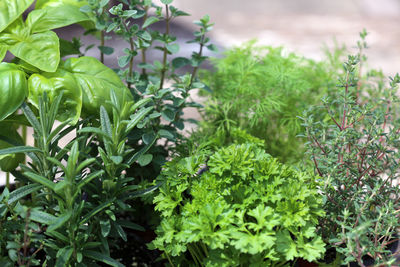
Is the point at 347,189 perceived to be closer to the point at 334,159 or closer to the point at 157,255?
the point at 334,159

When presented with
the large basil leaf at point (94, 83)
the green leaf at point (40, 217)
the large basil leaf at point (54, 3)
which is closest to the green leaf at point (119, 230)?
the green leaf at point (40, 217)

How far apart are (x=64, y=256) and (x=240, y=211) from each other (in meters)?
0.27

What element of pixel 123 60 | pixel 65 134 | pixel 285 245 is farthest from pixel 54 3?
pixel 285 245

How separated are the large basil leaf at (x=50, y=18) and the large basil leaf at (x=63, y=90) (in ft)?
0.39

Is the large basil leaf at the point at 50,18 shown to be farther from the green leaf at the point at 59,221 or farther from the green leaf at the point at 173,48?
→ the green leaf at the point at 59,221

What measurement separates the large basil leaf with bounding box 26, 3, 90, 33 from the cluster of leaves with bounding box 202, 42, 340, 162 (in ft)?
1.19

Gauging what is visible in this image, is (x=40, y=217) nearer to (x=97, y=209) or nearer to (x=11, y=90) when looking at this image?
(x=97, y=209)

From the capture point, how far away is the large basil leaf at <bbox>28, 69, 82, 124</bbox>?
618 mm

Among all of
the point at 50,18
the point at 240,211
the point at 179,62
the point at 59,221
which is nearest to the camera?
the point at 59,221

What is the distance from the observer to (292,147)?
97 cm

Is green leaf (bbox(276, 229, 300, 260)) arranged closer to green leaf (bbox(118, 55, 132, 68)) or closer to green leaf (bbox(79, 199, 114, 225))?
green leaf (bbox(79, 199, 114, 225))

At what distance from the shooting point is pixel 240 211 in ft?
1.98

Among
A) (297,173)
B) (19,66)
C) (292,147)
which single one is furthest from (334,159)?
(19,66)

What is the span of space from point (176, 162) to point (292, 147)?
15.9 inches
